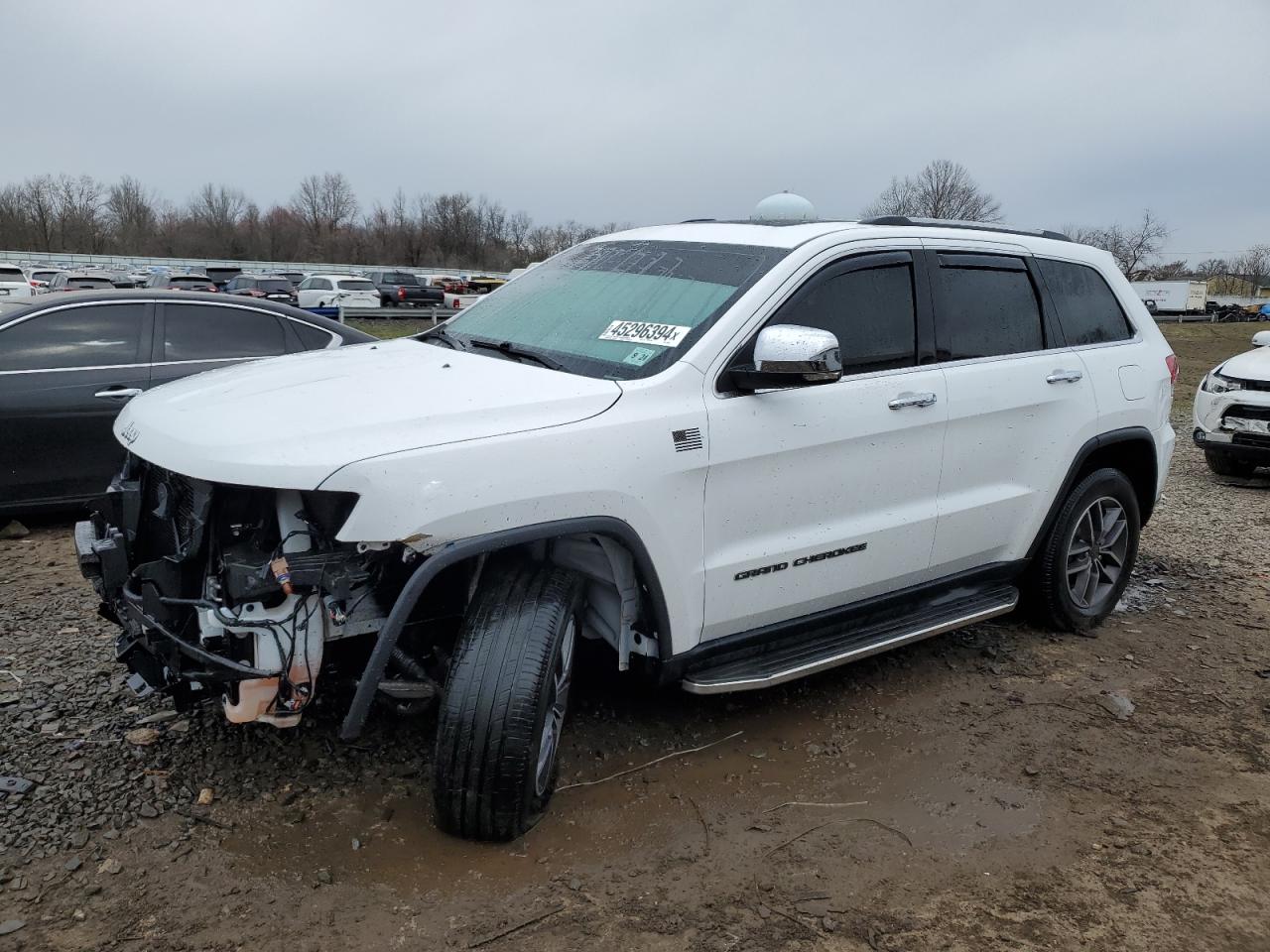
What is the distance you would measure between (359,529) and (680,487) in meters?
1.03

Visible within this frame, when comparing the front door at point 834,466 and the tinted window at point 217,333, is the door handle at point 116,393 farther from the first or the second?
the front door at point 834,466

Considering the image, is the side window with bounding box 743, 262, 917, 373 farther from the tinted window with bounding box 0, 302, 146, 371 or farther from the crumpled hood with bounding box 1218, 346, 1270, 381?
the crumpled hood with bounding box 1218, 346, 1270, 381

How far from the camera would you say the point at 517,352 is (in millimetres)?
3576

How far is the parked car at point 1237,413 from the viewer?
27.8ft

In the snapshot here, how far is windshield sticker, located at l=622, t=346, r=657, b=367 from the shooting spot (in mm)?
3316

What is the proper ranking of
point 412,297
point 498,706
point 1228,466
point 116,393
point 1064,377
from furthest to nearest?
point 412,297, point 1228,466, point 116,393, point 1064,377, point 498,706

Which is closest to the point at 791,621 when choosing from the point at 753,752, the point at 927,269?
the point at 753,752

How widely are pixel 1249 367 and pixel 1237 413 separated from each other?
0.45 meters

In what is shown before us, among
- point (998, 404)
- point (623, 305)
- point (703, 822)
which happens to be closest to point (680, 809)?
point (703, 822)

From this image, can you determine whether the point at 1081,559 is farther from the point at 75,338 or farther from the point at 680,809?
the point at 75,338

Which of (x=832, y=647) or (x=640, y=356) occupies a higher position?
(x=640, y=356)

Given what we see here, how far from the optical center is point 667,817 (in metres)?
3.27

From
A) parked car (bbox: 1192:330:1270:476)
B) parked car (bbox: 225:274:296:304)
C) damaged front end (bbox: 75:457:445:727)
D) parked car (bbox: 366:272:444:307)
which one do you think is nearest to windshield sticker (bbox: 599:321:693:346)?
damaged front end (bbox: 75:457:445:727)

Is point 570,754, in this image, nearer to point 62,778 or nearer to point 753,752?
point 753,752
